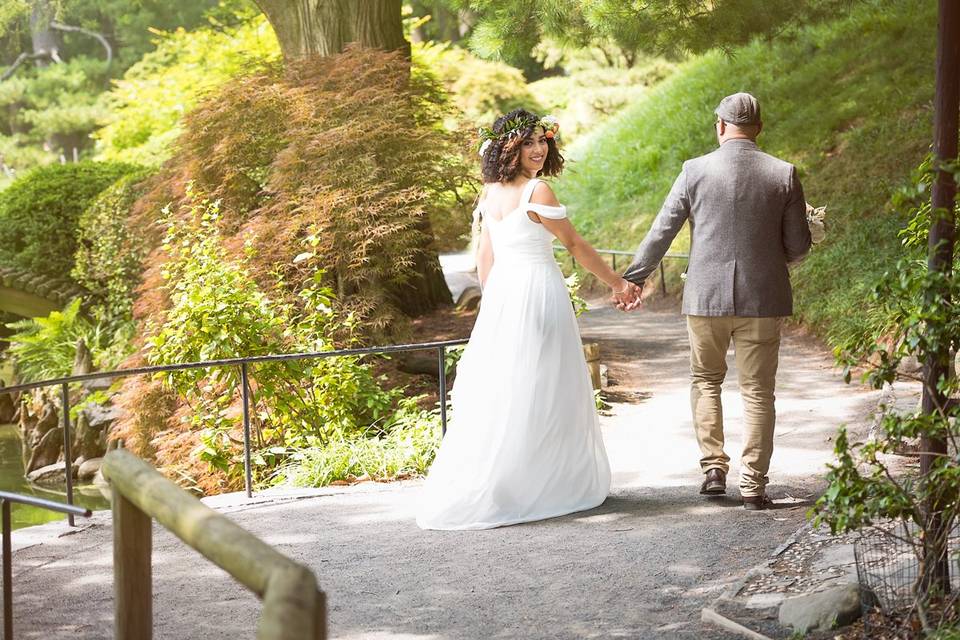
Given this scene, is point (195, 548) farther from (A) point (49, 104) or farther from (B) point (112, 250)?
(A) point (49, 104)

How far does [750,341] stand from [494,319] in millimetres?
1246

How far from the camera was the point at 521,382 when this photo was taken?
17.9 feet

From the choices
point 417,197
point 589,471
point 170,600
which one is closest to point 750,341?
point 589,471

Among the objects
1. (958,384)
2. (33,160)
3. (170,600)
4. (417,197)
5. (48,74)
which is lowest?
(170,600)

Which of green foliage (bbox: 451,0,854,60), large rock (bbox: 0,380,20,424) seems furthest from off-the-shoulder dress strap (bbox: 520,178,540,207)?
large rock (bbox: 0,380,20,424)

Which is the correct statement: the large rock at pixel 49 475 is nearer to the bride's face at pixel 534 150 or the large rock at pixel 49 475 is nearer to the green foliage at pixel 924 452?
the bride's face at pixel 534 150

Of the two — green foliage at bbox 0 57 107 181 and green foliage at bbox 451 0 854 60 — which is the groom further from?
green foliage at bbox 0 57 107 181

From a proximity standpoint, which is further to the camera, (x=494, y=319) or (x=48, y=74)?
(x=48, y=74)

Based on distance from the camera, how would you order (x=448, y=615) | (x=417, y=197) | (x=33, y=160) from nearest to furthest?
1. (x=448, y=615)
2. (x=417, y=197)
3. (x=33, y=160)

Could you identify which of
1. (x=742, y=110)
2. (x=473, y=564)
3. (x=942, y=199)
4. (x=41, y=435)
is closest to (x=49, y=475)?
(x=41, y=435)

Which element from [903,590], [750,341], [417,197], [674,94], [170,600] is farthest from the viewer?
[674,94]

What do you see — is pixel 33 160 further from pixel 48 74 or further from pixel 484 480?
pixel 484 480

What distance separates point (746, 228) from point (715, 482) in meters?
1.30

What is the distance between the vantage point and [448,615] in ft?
13.9
